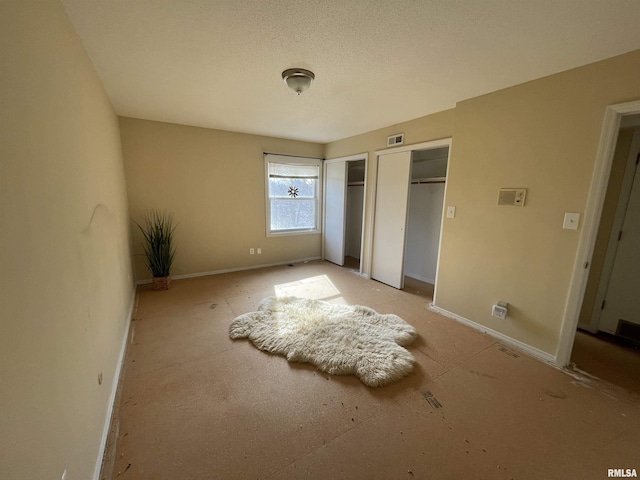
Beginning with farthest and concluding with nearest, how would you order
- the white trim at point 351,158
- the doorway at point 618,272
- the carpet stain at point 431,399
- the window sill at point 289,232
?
1. the window sill at point 289,232
2. the white trim at point 351,158
3. the doorway at point 618,272
4. the carpet stain at point 431,399

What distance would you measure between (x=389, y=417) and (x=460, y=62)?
256 cm

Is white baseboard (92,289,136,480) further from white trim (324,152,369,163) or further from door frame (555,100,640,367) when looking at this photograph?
white trim (324,152,369,163)

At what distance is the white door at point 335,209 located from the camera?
15.2 ft

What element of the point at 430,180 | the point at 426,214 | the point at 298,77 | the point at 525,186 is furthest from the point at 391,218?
the point at 298,77

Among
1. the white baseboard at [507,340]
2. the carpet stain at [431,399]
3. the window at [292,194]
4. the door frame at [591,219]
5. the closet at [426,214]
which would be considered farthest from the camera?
the window at [292,194]

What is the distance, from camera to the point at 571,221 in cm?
200

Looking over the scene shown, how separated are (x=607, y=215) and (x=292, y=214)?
422 cm

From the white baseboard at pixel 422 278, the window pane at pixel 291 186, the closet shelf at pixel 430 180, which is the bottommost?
the white baseboard at pixel 422 278

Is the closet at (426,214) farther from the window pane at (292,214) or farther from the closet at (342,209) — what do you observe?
the window pane at (292,214)

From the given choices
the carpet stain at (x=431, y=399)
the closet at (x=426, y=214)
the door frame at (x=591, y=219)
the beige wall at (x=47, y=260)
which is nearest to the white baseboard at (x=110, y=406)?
the beige wall at (x=47, y=260)

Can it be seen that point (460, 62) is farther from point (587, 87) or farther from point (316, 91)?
point (316, 91)

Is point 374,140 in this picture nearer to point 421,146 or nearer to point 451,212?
point 421,146

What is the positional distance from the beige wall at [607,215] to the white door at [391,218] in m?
1.97

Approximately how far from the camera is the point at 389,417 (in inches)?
62.6
